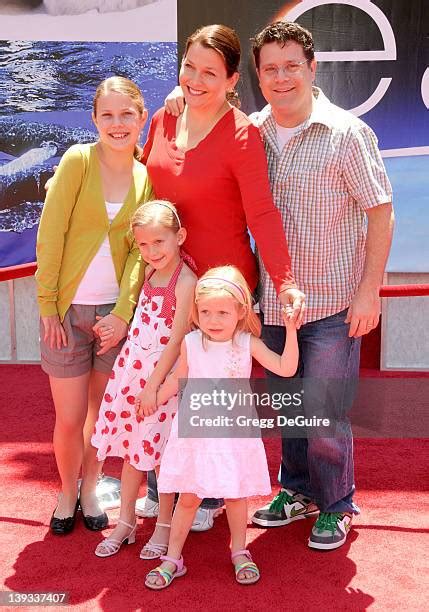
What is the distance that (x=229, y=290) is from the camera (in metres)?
2.75

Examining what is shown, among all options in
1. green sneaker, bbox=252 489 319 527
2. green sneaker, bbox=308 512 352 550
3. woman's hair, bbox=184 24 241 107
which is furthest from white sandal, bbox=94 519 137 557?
woman's hair, bbox=184 24 241 107

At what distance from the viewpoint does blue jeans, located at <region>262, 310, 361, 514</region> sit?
9.93 ft

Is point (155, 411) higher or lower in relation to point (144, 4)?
lower

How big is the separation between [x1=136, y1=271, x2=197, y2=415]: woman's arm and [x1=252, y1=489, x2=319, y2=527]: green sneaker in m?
0.79

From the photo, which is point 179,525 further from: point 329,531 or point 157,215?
point 157,215

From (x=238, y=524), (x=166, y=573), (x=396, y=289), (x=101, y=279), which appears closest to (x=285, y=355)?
(x=238, y=524)

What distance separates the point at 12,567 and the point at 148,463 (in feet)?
2.05

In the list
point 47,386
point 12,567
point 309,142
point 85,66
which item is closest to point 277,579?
point 12,567

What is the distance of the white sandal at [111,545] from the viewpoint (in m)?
3.04

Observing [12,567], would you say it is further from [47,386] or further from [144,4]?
[144,4]

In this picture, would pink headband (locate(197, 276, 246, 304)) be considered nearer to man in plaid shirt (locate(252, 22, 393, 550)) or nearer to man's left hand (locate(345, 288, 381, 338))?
man in plaid shirt (locate(252, 22, 393, 550))

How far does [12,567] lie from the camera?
9.72 feet

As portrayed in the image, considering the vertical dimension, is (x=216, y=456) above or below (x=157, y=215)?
below

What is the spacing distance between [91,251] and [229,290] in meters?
0.59
